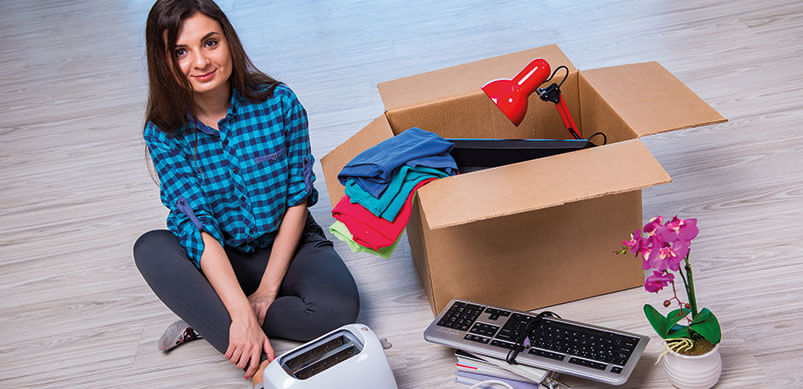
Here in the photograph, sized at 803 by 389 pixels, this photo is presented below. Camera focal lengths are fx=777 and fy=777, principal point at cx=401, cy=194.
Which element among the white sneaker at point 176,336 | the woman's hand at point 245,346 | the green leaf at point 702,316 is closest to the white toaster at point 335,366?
the woman's hand at point 245,346

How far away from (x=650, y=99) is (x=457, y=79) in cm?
45

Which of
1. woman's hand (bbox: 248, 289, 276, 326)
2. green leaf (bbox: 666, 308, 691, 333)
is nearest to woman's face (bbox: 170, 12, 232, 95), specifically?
woman's hand (bbox: 248, 289, 276, 326)

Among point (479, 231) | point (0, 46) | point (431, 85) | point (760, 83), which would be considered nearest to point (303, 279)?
point (479, 231)

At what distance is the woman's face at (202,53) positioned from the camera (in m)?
1.44

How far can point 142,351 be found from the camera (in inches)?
65.9

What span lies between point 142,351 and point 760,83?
1.78 m

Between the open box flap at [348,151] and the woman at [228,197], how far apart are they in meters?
0.05

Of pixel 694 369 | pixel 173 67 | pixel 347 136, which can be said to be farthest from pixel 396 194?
pixel 347 136

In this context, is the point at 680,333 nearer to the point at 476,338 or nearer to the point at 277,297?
the point at 476,338

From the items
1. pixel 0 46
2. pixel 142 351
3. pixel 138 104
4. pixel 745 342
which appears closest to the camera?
pixel 745 342

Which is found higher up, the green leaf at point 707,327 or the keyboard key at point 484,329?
the green leaf at point 707,327

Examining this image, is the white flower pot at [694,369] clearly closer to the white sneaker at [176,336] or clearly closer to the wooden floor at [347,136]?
the wooden floor at [347,136]

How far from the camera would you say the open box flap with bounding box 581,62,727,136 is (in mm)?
1399

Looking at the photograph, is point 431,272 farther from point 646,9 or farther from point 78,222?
point 646,9
